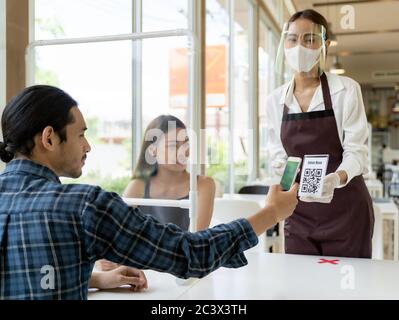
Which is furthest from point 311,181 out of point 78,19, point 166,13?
point 166,13

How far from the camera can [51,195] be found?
2.15 ft

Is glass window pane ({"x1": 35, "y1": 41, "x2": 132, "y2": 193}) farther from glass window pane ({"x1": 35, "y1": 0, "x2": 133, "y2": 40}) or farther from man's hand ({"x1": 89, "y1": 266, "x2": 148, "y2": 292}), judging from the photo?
man's hand ({"x1": 89, "y1": 266, "x2": 148, "y2": 292})

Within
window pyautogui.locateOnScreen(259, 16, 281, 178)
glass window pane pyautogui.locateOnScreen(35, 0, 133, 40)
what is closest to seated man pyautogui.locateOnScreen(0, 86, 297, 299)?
glass window pane pyautogui.locateOnScreen(35, 0, 133, 40)

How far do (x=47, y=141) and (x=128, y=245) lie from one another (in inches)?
8.2

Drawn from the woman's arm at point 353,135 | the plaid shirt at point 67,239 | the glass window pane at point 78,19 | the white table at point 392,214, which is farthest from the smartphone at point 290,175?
the white table at point 392,214

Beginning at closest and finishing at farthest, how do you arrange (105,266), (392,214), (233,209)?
1. (105,266)
2. (233,209)
3. (392,214)

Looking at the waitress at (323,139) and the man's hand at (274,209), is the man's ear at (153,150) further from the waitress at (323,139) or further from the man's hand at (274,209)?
the man's hand at (274,209)

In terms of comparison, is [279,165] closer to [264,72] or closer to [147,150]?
[147,150]

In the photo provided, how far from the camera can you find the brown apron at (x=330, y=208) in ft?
4.22

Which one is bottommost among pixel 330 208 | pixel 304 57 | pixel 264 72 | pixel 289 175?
pixel 330 208

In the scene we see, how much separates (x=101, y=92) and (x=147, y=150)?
43 cm

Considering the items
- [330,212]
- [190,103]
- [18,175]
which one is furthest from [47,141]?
[330,212]

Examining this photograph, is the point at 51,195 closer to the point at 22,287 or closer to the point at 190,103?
the point at 22,287

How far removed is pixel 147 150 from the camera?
144cm
